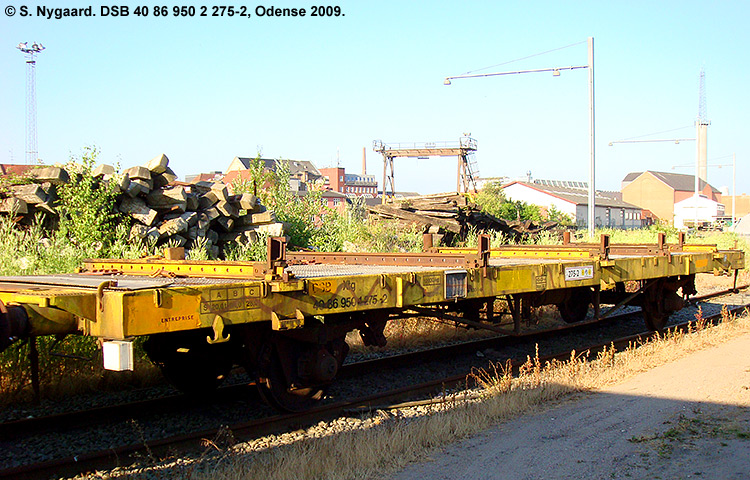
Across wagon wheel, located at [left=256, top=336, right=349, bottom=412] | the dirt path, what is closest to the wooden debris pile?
the dirt path

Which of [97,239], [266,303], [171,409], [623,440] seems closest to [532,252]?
[623,440]

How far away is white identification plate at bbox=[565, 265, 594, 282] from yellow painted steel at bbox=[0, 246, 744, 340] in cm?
22

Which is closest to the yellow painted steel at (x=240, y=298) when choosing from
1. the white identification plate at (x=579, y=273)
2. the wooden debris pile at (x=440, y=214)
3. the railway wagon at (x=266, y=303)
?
the railway wagon at (x=266, y=303)

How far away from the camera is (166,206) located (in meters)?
11.5

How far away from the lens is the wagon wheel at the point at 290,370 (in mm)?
5520

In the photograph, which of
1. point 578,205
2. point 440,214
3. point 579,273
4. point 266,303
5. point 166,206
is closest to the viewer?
point 266,303

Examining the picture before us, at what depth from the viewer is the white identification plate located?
764 cm

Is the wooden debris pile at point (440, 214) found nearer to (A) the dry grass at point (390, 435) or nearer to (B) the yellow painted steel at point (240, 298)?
(A) the dry grass at point (390, 435)

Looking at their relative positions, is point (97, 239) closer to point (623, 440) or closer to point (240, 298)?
point (240, 298)

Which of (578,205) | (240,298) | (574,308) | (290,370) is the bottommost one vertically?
(574,308)

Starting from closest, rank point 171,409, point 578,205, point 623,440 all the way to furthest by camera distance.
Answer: point 623,440, point 171,409, point 578,205

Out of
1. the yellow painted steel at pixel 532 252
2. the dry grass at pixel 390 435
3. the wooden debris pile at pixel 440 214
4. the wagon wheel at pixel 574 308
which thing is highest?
the wooden debris pile at pixel 440 214

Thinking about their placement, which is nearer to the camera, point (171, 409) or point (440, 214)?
point (171, 409)

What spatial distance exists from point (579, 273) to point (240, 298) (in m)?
4.76
